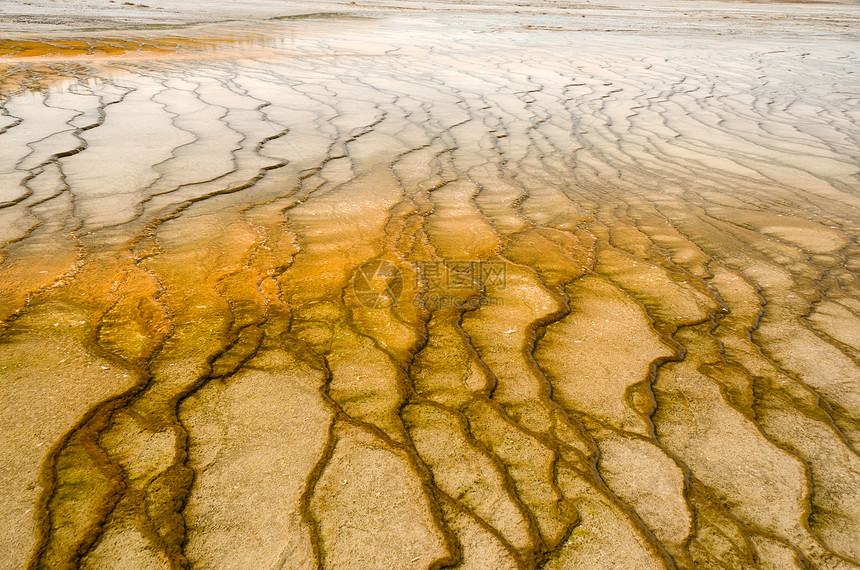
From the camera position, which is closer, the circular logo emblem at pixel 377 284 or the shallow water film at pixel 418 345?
the shallow water film at pixel 418 345

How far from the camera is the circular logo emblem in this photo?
209cm

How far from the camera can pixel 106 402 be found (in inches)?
59.2

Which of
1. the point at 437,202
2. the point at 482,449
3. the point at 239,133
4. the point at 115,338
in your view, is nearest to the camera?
the point at 482,449

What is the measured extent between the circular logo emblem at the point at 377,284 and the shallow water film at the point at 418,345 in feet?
0.05

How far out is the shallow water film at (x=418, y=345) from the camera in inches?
48.1

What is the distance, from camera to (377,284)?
220 cm

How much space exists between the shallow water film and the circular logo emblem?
15 millimetres

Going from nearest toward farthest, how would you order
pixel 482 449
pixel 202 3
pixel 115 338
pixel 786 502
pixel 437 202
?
pixel 786 502 → pixel 482 449 → pixel 115 338 → pixel 437 202 → pixel 202 3

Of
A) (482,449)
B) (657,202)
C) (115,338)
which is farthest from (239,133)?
(482,449)

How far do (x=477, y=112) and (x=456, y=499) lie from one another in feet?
14.4

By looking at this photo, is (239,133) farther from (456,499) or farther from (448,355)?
(456,499)

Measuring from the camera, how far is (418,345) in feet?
6.05

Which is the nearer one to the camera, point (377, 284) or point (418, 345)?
point (418, 345)

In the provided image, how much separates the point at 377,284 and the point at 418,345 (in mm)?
444
